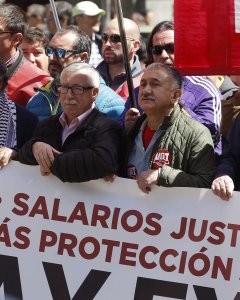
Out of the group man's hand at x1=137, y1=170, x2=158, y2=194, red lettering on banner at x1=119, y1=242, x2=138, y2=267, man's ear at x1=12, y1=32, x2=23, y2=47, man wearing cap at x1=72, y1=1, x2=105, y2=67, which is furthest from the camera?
man wearing cap at x1=72, y1=1, x2=105, y2=67

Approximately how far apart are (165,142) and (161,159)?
0.33ft

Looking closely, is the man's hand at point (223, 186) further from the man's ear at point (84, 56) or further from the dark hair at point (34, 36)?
the dark hair at point (34, 36)

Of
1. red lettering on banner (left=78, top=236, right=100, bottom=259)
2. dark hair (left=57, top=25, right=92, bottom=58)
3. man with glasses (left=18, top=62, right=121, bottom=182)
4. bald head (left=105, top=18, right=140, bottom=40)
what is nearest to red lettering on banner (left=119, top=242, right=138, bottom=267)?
red lettering on banner (left=78, top=236, right=100, bottom=259)

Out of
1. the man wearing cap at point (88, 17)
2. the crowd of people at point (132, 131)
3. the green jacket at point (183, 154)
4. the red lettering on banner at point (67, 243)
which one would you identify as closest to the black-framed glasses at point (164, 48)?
the crowd of people at point (132, 131)

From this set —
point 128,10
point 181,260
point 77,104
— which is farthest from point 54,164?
point 128,10

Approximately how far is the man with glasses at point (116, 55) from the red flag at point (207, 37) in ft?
5.32

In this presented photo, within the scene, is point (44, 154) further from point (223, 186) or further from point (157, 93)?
point (223, 186)

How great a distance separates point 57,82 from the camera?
6840 millimetres

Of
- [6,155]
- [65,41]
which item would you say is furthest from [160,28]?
[6,155]

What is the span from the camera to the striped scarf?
673 cm

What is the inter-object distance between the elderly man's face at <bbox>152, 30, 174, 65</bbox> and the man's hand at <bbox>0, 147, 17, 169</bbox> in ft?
4.79

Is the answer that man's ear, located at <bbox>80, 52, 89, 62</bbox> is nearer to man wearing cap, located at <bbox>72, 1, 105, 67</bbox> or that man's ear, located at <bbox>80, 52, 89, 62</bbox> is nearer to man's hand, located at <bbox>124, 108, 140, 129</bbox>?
man's hand, located at <bbox>124, 108, 140, 129</bbox>

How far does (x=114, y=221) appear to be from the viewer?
245 inches

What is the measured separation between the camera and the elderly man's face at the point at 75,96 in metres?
6.30
